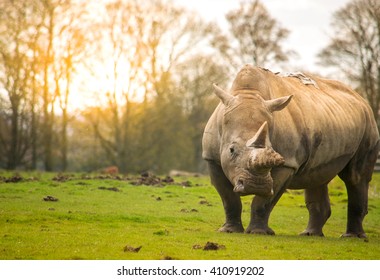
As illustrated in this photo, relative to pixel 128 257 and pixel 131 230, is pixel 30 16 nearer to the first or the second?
pixel 131 230

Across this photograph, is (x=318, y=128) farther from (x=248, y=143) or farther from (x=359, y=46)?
(x=359, y=46)

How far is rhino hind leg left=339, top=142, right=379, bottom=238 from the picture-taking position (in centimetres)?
1589

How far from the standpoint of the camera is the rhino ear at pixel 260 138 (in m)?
12.0

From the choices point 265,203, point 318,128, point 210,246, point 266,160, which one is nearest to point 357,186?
point 318,128

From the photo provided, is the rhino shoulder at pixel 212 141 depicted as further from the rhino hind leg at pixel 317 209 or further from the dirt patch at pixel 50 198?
the dirt patch at pixel 50 198

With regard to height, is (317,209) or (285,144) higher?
(285,144)

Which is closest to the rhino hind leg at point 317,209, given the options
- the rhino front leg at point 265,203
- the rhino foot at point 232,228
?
the rhino foot at point 232,228

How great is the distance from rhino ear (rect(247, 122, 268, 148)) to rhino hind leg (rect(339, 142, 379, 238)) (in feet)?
15.2

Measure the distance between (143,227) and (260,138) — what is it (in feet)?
12.1

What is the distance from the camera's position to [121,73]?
47094 mm

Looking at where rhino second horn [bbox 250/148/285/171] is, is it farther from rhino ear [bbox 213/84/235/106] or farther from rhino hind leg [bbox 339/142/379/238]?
rhino hind leg [bbox 339/142/379/238]

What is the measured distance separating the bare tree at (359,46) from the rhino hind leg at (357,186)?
30443mm

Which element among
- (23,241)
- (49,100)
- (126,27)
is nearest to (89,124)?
(49,100)

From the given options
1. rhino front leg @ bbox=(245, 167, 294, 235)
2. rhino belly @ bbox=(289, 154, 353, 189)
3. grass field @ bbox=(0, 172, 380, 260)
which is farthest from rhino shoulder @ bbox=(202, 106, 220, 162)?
rhino belly @ bbox=(289, 154, 353, 189)
